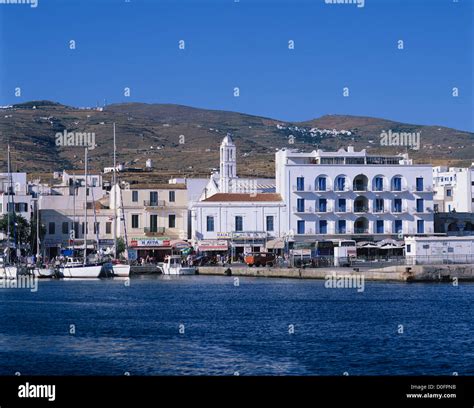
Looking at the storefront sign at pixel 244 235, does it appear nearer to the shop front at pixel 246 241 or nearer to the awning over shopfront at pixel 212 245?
the shop front at pixel 246 241

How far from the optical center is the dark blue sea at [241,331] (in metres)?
30.6

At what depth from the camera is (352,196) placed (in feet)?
278

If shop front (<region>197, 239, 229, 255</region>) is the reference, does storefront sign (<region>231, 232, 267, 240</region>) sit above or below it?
above

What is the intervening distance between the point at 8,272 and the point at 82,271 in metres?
5.06

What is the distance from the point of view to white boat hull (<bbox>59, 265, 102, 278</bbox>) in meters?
74.6

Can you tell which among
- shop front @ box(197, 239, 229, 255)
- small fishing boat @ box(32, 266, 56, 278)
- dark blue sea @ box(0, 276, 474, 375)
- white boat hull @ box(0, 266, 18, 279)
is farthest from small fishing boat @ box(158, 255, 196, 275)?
dark blue sea @ box(0, 276, 474, 375)

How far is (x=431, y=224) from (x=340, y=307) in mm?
39909

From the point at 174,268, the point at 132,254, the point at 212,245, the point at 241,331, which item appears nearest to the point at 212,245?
the point at 212,245

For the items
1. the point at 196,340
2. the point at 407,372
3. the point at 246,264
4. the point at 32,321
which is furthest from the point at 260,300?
the point at 246,264

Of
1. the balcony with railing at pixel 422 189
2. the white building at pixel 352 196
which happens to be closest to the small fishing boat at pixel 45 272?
the white building at pixel 352 196

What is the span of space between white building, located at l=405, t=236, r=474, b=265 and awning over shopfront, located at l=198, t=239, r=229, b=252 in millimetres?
16526

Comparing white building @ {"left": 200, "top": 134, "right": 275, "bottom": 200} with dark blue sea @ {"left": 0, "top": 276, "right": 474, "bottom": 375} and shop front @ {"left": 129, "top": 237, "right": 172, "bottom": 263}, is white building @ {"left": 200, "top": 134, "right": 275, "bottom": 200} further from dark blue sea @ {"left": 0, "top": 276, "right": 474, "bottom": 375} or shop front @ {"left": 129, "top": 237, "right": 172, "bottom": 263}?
dark blue sea @ {"left": 0, "top": 276, "right": 474, "bottom": 375}

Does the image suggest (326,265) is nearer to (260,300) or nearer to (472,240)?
(472,240)

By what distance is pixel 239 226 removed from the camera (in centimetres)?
8431
